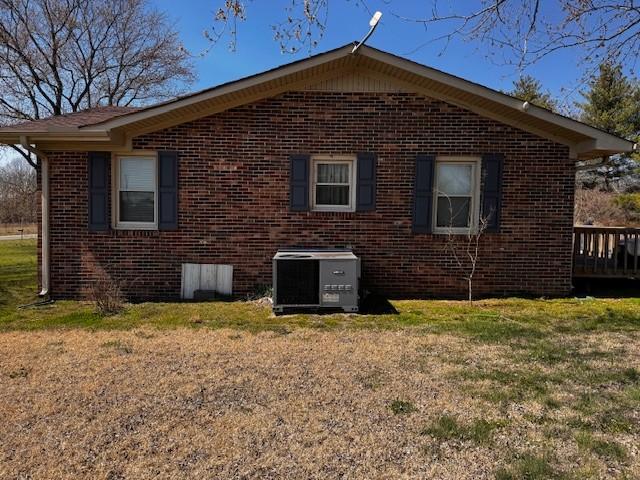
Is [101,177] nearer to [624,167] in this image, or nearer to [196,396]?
[196,396]

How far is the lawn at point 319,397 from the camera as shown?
282 cm

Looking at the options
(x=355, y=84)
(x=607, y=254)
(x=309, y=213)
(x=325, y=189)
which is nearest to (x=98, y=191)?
(x=309, y=213)

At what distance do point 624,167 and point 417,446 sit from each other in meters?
32.8

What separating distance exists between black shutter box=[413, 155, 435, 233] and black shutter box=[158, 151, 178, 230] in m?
4.22

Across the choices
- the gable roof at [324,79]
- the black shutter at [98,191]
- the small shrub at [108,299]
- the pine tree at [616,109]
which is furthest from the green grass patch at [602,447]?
the pine tree at [616,109]

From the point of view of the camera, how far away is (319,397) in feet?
12.4

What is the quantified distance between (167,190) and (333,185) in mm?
2914

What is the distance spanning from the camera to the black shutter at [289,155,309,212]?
8008 millimetres

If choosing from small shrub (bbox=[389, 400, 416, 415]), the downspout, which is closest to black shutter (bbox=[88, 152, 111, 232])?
the downspout

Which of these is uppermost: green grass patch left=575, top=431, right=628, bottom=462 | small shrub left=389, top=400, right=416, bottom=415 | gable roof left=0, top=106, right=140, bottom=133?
gable roof left=0, top=106, right=140, bottom=133

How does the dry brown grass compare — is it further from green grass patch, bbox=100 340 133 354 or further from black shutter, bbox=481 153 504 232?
black shutter, bbox=481 153 504 232

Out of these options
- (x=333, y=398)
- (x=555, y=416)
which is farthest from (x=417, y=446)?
(x=555, y=416)

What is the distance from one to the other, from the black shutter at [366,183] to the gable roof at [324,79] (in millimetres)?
1408

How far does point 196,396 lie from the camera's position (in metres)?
3.81
